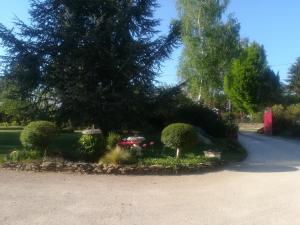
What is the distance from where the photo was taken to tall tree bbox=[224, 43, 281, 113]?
141 feet

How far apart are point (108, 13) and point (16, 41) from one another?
13.4 ft

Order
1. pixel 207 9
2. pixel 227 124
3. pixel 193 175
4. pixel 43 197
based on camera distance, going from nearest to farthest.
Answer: pixel 43 197, pixel 193 175, pixel 227 124, pixel 207 9

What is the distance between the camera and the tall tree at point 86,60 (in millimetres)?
16781

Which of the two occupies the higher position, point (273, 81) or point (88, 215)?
point (273, 81)

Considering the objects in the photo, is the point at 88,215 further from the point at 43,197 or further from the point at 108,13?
the point at 108,13

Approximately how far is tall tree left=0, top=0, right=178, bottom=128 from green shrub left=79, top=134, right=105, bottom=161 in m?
2.95

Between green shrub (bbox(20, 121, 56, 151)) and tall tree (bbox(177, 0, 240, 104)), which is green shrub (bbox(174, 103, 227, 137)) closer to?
green shrub (bbox(20, 121, 56, 151))

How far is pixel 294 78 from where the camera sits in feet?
189

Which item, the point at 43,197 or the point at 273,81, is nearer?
the point at 43,197

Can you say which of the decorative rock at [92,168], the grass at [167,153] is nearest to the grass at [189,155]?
the grass at [167,153]

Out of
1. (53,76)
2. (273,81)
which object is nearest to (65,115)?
(53,76)

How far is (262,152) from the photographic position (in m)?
18.3

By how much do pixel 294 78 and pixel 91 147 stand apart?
49748mm

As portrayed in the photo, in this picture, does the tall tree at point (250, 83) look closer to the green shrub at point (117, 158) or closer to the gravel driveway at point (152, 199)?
the green shrub at point (117, 158)
